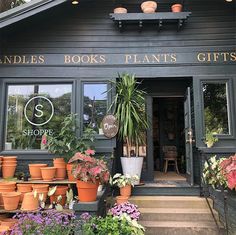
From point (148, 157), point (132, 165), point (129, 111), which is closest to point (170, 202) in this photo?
point (132, 165)

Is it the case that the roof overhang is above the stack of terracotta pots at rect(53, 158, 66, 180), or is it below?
above

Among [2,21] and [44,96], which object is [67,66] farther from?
[2,21]

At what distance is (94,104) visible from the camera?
214 inches

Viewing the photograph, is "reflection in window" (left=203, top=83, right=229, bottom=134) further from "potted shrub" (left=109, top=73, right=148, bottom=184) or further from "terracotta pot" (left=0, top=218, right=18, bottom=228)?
"terracotta pot" (left=0, top=218, right=18, bottom=228)

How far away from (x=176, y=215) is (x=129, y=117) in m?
1.82

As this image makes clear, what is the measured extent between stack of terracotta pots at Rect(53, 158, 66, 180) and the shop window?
0.65 m

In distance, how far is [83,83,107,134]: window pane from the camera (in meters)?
5.37

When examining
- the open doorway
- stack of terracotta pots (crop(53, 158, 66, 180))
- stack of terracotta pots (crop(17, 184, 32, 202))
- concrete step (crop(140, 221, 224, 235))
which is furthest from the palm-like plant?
the open doorway

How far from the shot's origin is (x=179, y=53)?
546 centimetres

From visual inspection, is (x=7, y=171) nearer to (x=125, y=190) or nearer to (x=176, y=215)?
(x=125, y=190)

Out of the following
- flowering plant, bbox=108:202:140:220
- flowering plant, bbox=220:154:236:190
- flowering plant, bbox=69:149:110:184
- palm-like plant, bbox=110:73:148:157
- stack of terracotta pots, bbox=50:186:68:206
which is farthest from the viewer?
palm-like plant, bbox=110:73:148:157

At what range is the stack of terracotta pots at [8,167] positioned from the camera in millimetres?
4844

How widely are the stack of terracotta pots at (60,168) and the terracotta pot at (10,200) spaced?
2.76 feet

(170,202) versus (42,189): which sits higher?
(42,189)
